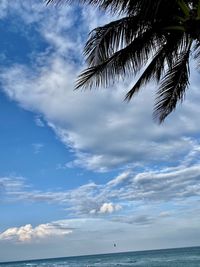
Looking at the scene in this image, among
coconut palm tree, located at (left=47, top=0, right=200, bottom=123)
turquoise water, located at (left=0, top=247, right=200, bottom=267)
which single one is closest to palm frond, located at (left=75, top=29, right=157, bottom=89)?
coconut palm tree, located at (left=47, top=0, right=200, bottom=123)

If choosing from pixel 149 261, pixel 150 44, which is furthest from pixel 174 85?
pixel 149 261

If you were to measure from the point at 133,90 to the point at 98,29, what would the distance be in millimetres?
1743

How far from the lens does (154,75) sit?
8781 millimetres

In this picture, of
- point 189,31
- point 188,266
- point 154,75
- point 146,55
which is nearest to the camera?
point 189,31

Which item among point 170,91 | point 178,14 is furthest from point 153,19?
point 170,91

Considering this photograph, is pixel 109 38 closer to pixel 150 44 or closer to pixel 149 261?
pixel 150 44

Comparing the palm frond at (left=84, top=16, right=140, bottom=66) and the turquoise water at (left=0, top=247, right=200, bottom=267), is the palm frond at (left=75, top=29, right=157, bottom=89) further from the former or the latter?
the turquoise water at (left=0, top=247, right=200, bottom=267)

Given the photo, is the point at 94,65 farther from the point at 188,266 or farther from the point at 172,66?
the point at 188,266

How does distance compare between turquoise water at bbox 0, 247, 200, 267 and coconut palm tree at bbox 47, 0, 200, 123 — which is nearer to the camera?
coconut palm tree at bbox 47, 0, 200, 123

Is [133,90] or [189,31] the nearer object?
[189,31]

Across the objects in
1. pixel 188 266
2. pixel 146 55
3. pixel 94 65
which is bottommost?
pixel 94 65

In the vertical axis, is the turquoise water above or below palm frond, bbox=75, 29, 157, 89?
above

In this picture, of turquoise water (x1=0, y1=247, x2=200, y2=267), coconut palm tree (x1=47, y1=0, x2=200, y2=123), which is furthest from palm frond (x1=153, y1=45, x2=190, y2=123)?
turquoise water (x1=0, y1=247, x2=200, y2=267)

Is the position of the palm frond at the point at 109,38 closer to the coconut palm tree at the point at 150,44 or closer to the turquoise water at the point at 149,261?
the coconut palm tree at the point at 150,44
